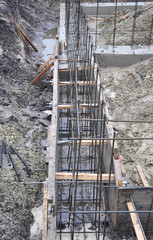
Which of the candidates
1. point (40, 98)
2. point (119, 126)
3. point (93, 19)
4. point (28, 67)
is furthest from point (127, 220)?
point (93, 19)

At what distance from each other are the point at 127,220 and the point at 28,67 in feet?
27.7

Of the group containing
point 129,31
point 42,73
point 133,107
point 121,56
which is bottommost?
point 133,107

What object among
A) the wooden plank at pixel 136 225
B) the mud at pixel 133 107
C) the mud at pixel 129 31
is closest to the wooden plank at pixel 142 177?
the mud at pixel 133 107

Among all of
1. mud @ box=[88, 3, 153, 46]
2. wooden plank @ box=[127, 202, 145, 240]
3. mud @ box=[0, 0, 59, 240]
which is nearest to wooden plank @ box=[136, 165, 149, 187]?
wooden plank @ box=[127, 202, 145, 240]

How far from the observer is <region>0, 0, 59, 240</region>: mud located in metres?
5.52

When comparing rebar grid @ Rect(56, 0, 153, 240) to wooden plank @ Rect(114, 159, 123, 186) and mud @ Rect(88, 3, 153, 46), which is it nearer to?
wooden plank @ Rect(114, 159, 123, 186)

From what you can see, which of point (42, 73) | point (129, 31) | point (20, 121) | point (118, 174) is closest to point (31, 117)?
point (20, 121)

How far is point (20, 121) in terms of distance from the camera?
8320 mm

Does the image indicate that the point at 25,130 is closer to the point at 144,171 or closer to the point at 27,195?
the point at 27,195

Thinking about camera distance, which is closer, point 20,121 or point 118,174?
point 118,174

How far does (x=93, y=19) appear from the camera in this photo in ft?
56.6

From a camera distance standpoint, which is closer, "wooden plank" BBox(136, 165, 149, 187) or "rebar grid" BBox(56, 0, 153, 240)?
"rebar grid" BBox(56, 0, 153, 240)

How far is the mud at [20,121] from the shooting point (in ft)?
18.1

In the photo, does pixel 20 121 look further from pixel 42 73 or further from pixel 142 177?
pixel 142 177
